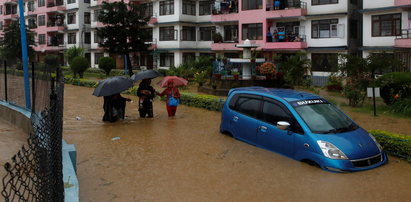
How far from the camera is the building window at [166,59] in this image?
4179 cm

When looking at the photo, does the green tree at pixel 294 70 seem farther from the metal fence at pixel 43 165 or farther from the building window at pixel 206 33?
the building window at pixel 206 33

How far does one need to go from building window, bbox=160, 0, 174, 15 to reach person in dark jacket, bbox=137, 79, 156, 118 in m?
26.6

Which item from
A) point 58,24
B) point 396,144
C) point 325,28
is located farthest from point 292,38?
point 58,24

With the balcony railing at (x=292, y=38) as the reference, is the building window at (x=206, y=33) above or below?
above

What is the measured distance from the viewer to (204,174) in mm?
8281

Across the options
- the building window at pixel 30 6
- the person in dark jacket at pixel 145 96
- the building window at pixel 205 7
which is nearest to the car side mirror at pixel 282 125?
the person in dark jacket at pixel 145 96

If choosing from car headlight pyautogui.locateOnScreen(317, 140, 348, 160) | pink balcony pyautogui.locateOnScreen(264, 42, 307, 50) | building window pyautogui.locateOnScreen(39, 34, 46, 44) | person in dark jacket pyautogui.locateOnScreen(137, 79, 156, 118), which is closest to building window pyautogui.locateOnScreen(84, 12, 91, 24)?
building window pyautogui.locateOnScreen(39, 34, 46, 44)

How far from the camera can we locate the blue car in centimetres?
820

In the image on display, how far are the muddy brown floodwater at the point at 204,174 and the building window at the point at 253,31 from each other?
23111mm

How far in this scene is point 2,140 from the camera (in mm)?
10922

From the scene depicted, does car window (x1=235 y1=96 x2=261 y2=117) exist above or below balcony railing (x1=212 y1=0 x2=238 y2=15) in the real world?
below

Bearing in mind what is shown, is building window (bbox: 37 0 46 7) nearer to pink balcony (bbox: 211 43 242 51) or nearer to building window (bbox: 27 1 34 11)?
building window (bbox: 27 1 34 11)

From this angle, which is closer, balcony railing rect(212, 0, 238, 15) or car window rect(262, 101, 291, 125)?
car window rect(262, 101, 291, 125)

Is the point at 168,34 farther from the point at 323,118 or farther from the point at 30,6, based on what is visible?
the point at 323,118
